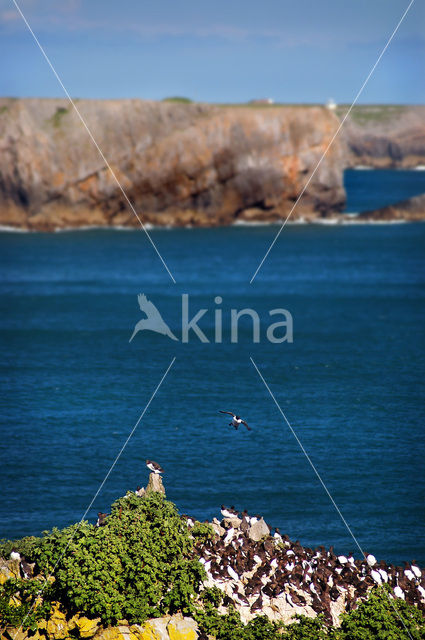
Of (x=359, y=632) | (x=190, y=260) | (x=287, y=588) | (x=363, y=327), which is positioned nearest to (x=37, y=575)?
(x=287, y=588)

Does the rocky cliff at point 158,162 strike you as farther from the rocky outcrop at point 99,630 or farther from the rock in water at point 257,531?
the rocky outcrop at point 99,630

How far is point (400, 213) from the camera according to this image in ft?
426

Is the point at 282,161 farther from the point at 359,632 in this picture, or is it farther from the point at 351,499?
the point at 359,632

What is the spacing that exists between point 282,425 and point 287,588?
56.2 ft

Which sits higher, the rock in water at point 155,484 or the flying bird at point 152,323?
the flying bird at point 152,323

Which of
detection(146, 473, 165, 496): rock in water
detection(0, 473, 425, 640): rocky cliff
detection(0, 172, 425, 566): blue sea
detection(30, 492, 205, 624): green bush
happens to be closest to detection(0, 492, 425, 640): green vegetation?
detection(30, 492, 205, 624): green bush

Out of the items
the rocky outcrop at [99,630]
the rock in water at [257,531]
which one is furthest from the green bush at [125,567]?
the rock in water at [257,531]

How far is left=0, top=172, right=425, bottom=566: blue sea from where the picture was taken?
32.1 meters

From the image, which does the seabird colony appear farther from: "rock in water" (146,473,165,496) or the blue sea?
the blue sea

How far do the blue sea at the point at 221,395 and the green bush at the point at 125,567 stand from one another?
21.7ft

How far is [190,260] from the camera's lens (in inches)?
3588

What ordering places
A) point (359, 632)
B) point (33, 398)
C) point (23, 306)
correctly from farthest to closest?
point (23, 306)
point (33, 398)
point (359, 632)

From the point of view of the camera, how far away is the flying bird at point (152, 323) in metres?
62.9

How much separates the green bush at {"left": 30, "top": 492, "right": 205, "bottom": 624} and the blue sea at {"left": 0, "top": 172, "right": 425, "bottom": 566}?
6.60m
